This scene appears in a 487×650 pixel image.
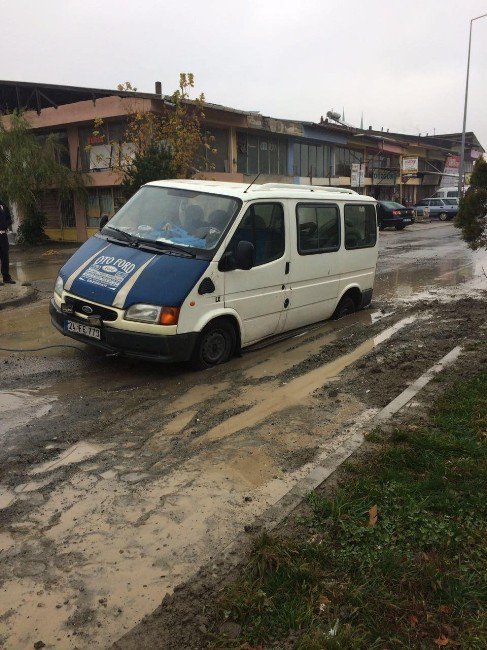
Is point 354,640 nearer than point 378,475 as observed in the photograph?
Yes

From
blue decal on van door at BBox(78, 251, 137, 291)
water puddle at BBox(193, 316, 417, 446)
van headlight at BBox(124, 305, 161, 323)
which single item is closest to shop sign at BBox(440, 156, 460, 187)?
water puddle at BBox(193, 316, 417, 446)

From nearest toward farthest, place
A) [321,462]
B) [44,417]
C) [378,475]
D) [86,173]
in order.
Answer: [378,475]
[321,462]
[44,417]
[86,173]

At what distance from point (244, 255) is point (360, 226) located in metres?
3.43

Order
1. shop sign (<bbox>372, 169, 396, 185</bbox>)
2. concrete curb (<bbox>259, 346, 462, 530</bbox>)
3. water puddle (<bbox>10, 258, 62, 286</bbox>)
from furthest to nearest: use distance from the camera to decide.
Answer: shop sign (<bbox>372, 169, 396, 185</bbox>) < water puddle (<bbox>10, 258, 62, 286</bbox>) < concrete curb (<bbox>259, 346, 462, 530</bbox>)

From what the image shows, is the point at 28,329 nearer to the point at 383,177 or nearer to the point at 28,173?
the point at 28,173

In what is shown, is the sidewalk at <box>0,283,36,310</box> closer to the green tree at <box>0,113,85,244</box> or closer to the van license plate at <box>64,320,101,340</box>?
the van license plate at <box>64,320,101,340</box>

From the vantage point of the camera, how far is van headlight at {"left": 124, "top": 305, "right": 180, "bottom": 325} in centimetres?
531

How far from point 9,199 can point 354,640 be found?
78.4 ft

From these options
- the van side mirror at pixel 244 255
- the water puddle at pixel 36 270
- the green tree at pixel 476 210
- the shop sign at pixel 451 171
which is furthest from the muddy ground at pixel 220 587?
the shop sign at pixel 451 171

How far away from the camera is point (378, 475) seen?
11.7ft

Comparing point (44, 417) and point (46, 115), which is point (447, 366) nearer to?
point (44, 417)

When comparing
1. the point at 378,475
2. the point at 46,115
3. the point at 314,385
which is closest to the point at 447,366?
the point at 314,385

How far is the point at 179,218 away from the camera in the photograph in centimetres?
612

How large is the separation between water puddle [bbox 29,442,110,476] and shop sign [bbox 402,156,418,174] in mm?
40151
